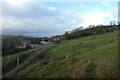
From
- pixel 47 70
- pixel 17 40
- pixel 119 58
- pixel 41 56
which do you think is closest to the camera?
→ pixel 119 58

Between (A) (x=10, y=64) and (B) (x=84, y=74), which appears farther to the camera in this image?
(A) (x=10, y=64)

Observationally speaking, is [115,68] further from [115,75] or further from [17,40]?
[17,40]

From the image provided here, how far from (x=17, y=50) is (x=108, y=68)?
125 feet

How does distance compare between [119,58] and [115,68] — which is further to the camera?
[119,58]

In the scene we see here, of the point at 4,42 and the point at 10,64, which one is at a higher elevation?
the point at 4,42

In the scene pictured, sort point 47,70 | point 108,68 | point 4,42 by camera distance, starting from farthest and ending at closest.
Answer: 1. point 4,42
2. point 47,70
3. point 108,68

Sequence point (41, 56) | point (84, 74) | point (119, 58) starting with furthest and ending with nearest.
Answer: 1. point (41, 56)
2. point (119, 58)
3. point (84, 74)

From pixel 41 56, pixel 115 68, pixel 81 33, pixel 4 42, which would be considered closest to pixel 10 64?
pixel 41 56

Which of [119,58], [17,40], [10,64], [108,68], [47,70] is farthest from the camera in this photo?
[17,40]

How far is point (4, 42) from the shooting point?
45.2 m

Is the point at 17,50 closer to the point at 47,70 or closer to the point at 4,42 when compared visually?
the point at 4,42

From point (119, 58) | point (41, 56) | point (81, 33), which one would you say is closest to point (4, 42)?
point (41, 56)

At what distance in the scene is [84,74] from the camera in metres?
15.8

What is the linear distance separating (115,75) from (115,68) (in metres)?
1.29
